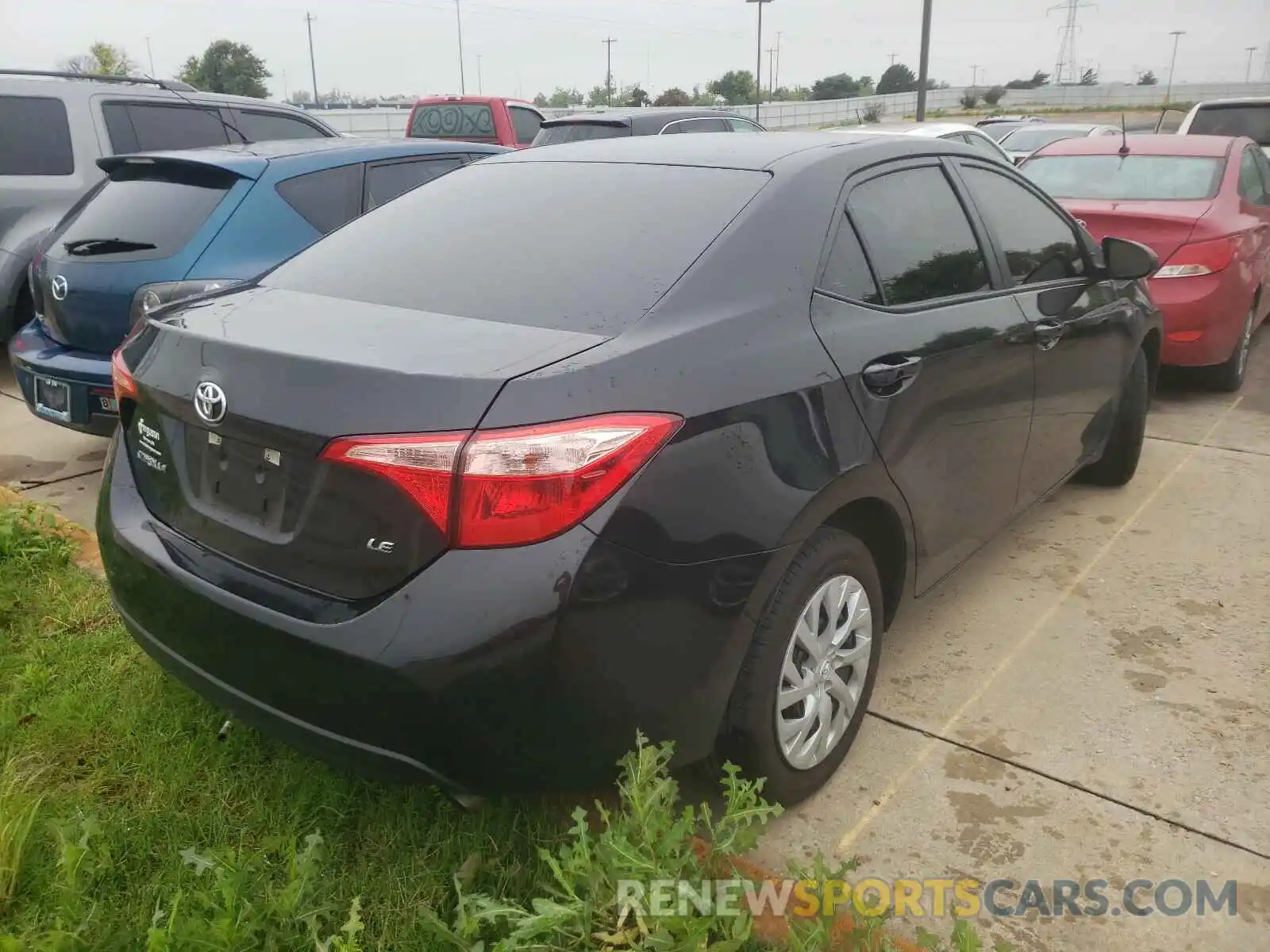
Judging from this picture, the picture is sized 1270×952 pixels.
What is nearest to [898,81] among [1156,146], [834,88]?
[834,88]

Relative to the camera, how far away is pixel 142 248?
4.48m

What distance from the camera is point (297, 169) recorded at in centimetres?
482

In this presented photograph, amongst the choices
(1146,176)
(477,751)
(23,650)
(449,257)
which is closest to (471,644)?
(477,751)

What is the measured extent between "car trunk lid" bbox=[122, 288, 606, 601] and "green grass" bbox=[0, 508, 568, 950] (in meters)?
0.70

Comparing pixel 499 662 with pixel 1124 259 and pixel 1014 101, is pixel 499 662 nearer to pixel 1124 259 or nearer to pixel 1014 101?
pixel 1124 259

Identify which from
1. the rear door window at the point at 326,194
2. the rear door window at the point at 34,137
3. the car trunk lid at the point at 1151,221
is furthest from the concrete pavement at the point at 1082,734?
the rear door window at the point at 34,137

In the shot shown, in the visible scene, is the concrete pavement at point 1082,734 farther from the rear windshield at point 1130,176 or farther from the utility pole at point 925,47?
the utility pole at point 925,47

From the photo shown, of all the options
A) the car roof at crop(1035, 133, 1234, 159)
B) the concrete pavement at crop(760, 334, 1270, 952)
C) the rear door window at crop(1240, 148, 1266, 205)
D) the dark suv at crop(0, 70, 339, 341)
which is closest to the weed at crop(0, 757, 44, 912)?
the concrete pavement at crop(760, 334, 1270, 952)

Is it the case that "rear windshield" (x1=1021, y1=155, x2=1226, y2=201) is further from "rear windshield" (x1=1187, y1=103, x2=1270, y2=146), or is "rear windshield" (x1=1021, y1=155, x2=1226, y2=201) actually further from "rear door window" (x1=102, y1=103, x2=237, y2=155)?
"rear windshield" (x1=1187, y1=103, x2=1270, y2=146)

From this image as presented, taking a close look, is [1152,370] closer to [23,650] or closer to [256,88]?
[23,650]

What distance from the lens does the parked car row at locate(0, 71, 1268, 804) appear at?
6.36ft

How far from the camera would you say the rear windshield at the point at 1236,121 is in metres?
12.0

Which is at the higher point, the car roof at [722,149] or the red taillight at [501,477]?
the car roof at [722,149]

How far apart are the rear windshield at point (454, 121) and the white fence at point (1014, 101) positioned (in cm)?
3754
